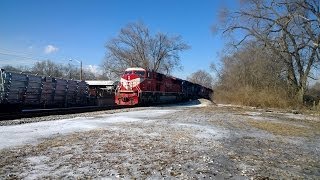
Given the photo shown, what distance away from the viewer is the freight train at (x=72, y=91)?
23125 millimetres

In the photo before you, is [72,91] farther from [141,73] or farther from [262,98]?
[262,98]

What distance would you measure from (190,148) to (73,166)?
11.2ft

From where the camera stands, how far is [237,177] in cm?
666

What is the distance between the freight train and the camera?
23125 mm

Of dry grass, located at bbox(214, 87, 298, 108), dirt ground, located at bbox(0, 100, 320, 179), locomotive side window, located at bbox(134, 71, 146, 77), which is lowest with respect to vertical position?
dirt ground, located at bbox(0, 100, 320, 179)

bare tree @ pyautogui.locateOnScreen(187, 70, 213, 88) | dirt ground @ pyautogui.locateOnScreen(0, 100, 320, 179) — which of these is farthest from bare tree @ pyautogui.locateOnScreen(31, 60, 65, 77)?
dirt ground @ pyautogui.locateOnScreen(0, 100, 320, 179)

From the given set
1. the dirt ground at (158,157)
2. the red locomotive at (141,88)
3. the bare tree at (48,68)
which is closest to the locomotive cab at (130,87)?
the red locomotive at (141,88)

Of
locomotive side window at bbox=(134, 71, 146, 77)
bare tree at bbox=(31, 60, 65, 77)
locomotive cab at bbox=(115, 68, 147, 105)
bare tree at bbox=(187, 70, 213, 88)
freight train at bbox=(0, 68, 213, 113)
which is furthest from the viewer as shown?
bare tree at bbox=(187, 70, 213, 88)

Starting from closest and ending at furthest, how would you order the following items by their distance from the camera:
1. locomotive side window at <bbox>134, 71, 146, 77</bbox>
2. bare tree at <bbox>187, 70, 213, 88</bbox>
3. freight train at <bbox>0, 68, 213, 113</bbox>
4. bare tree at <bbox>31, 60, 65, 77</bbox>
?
freight train at <bbox>0, 68, 213, 113</bbox>
locomotive side window at <bbox>134, 71, 146, 77</bbox>
bare tree at <bbox>31, 60, 65, 77</bbox>
bare tree at <bbox>187, 70, 213, 88</bbox>

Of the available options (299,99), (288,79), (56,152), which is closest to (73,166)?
(56,152)

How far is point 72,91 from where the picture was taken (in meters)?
31.8

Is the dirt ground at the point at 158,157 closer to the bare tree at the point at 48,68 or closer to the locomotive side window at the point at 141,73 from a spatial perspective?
the locomotive side window at the point at 141,73

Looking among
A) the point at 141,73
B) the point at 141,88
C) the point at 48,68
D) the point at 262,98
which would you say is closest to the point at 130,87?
the point at 141,88

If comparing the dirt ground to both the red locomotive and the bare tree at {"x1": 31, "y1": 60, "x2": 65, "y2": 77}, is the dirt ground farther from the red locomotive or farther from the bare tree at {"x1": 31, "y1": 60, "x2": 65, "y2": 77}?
the bare tree at {"x1": 31, "y1": 60, "x2": 65, "y2": 77}
